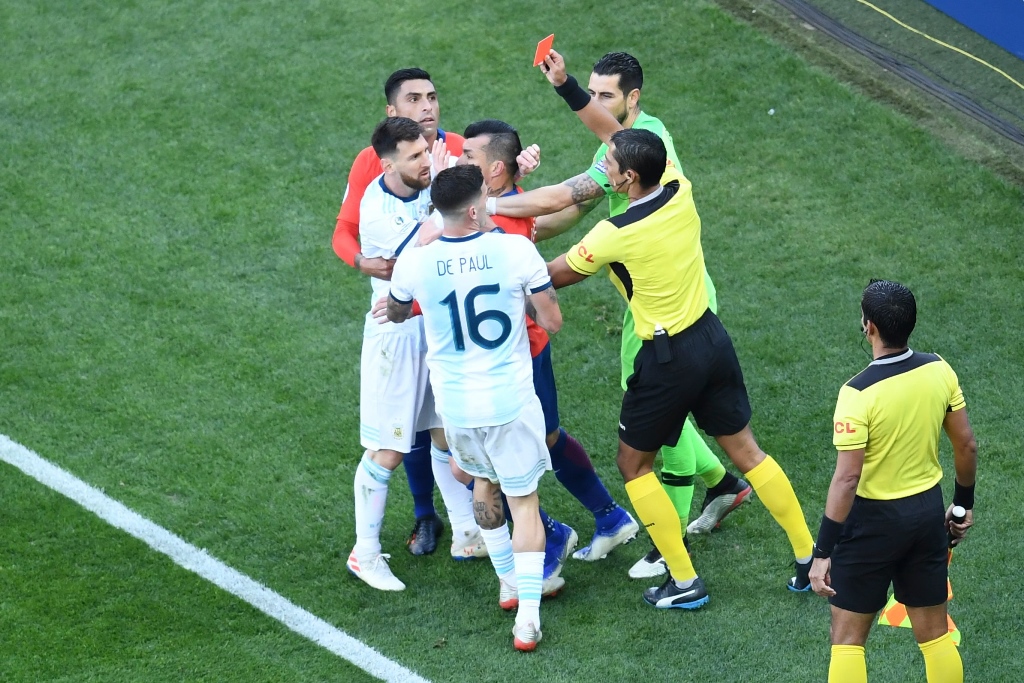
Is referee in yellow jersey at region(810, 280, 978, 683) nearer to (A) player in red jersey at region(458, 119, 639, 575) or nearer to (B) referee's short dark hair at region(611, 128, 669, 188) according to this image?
(B) referee's short dark hair at region(611, 128, 669, 188)

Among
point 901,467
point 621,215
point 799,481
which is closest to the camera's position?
point 901,467

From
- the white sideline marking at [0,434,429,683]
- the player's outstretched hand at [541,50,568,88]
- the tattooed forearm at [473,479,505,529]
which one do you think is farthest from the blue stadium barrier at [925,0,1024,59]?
the white sideline marking at [0,434,429,683]

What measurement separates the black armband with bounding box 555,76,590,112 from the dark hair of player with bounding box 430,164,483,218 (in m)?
0.73

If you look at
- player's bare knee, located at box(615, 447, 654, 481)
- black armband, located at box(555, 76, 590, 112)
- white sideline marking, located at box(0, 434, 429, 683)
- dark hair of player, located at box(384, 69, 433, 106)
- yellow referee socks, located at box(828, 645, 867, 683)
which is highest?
black armband, located at box(555, 76, 590, 112)

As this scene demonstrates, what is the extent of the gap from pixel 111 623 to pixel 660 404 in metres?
2.56

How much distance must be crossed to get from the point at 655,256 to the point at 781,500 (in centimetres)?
125

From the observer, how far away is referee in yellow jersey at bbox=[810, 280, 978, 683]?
3873 millimetres

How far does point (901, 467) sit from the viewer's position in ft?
13.1

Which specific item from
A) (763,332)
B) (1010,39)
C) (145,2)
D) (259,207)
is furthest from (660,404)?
(145,2)

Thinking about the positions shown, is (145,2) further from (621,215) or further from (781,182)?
(621,215)

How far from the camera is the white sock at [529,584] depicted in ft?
16.2

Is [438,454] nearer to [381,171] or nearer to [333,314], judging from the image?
[381,171]

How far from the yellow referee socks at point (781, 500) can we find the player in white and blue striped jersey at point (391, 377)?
1.40 metres

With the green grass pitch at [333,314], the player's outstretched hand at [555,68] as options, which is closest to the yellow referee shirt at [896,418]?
the green grass pitch at [333,314]
